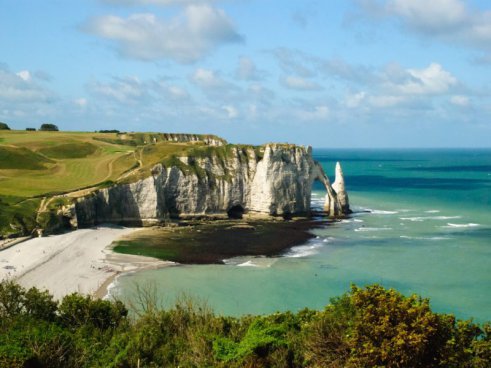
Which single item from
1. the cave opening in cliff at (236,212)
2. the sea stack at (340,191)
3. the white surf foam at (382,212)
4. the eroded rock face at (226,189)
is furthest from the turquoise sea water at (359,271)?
the cave opening in cliff at (236,212)

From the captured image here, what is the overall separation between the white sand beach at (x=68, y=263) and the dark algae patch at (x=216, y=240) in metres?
2.44

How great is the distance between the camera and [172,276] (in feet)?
144

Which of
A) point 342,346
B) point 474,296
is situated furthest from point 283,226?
point 342,346

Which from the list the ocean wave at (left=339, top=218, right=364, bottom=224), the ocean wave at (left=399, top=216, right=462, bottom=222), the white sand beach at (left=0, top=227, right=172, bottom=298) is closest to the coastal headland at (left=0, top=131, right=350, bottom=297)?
the white sand beach at (left=0, top=227, right=172, bottom=298)

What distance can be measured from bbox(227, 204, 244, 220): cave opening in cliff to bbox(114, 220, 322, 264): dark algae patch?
4.86 m

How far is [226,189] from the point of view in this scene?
74.8 meters

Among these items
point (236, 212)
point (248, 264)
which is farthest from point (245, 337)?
point (236, 212)

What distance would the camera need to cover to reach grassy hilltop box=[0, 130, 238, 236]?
59.6 m

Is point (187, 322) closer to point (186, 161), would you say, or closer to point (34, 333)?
point (34, 333)

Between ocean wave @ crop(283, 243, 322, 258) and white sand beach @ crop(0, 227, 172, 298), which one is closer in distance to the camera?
white sand beach @ crop(0, 227, 172, 298)

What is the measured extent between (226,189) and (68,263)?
30957 millimetres

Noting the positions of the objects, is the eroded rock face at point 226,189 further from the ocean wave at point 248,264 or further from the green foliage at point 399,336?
the green foliage at point 399,336

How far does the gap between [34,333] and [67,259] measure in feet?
96.5

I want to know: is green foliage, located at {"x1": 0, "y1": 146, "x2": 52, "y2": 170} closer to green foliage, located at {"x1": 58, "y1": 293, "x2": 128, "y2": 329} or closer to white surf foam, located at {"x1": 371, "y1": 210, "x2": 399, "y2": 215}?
white surf foam, located at {"x1": 371, "y1": 210, "x2": 399, "y2": 215}
